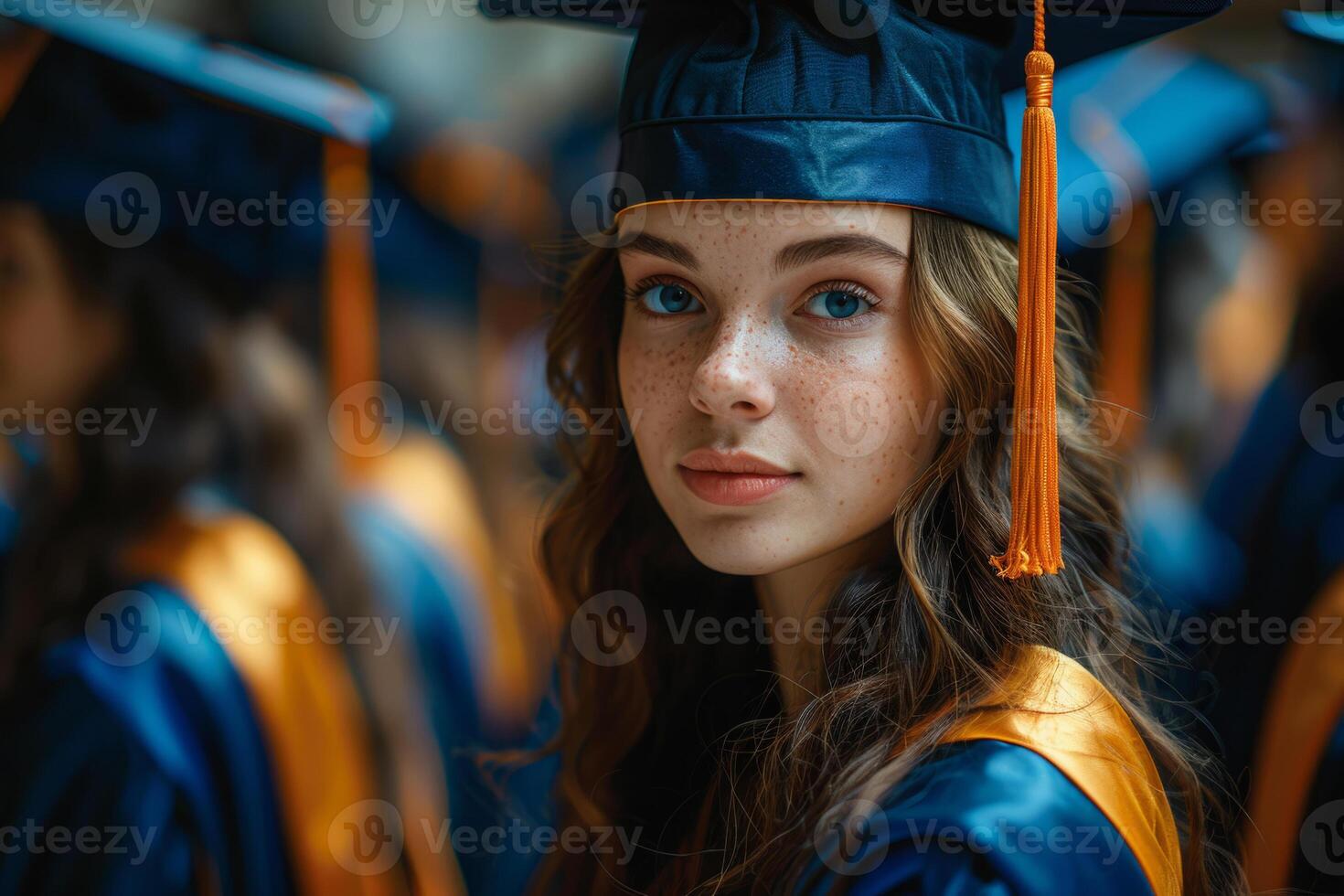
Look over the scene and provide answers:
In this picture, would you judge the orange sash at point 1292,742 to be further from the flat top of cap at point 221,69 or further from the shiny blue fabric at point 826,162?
the flat top of cap at point 221,69

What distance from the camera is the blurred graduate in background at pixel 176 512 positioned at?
4.29 ft

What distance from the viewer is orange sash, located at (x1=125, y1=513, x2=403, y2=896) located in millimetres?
1354

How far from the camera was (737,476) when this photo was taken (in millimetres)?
891

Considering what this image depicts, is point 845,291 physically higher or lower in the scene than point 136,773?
higher

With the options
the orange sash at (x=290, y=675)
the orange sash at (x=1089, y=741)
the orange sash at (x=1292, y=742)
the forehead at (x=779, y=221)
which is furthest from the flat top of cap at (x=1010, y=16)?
the orange sash at (x=290, y=675)

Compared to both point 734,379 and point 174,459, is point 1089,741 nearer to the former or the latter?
point 734,379

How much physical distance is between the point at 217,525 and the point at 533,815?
57cm

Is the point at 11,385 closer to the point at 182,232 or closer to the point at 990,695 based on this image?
the point at 182,232

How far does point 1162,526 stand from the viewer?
1267mm

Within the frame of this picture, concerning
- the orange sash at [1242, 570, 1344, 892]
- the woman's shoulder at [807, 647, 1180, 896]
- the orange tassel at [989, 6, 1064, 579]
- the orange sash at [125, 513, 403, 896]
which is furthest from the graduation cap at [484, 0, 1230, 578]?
the orange sash at [125, 513, 403, 896]

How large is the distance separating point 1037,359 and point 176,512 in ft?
3.55

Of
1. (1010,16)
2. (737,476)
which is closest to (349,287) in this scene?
(737,476)

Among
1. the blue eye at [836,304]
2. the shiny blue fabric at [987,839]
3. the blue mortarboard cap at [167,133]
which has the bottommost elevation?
the shiny blue fabric at [987,839]

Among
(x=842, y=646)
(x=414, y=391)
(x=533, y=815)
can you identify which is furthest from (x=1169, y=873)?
(x=414, y=391)
